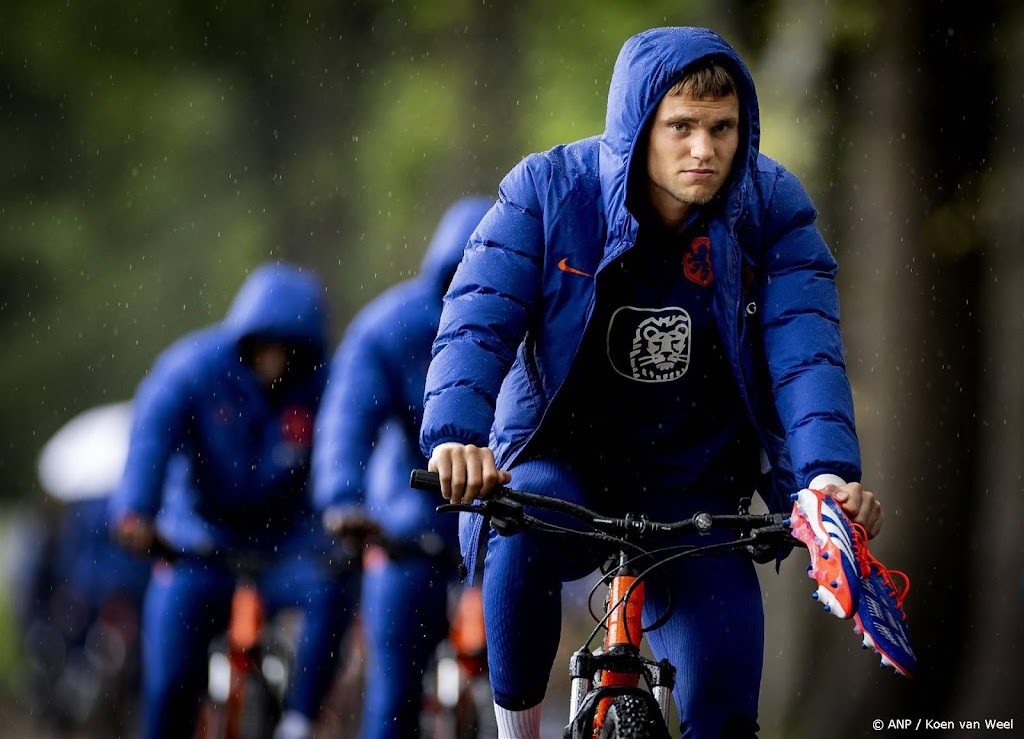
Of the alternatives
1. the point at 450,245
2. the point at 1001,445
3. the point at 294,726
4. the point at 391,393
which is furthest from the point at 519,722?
the point at 1001,445

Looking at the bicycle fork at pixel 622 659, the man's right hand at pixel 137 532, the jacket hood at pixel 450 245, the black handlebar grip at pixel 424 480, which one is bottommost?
the bicycle fork at pixel 622 659

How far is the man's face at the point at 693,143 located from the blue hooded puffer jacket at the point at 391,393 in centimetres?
387

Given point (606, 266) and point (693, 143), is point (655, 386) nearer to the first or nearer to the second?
point (606, 266)

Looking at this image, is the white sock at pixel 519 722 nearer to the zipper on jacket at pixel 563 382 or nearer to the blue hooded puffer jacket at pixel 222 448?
the zipper on jacket at pixel 563 382

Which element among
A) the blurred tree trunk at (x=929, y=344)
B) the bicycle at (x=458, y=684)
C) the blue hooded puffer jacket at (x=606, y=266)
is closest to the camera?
the blue hooded puffer jacket at (x=606, y=266)

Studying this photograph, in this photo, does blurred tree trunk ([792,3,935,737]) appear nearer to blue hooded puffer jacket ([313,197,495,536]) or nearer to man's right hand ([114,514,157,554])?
blue hooded puffer jacket ([313,197,495,536])

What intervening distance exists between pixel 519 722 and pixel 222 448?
4.99 metres

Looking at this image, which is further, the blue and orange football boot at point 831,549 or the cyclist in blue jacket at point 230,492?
the cyclist in blue jacket at point 230,492

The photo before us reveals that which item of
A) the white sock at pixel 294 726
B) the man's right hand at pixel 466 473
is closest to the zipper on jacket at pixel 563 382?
the man's right hand at pixel 466 473

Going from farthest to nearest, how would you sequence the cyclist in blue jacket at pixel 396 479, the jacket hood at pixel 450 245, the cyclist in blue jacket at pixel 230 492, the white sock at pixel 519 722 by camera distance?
the cyclist in blue jacket at pixel 230 492
the jacket hood at pixel 450 245
the cyclist in blue jacket at pixel 396 479
the white sock at pixel 519 722

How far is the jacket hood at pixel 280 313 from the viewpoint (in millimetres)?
9672

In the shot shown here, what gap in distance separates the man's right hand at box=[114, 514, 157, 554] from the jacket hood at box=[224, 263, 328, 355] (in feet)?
3.81

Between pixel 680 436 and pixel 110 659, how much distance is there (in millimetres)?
13416

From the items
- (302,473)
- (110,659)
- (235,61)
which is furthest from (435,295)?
(235,61)
